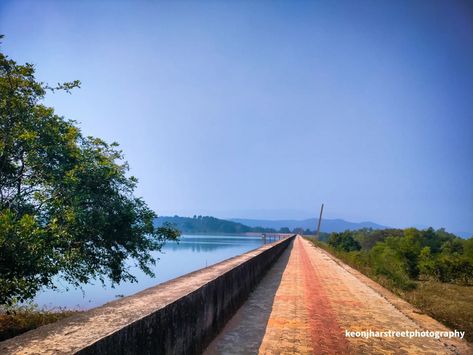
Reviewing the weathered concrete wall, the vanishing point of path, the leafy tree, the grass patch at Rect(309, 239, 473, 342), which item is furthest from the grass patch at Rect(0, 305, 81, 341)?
the grass patch at Rect(309, 239, 473, 342)

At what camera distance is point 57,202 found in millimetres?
8094

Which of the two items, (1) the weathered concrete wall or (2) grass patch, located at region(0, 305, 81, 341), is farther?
(2) grass patch, located at region(0, 305, 81, 341)

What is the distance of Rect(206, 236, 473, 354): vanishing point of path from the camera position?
5.00 meters

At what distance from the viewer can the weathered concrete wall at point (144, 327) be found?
2.36 metres

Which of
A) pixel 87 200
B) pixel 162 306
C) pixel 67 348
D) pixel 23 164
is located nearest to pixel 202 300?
pixel 162 306

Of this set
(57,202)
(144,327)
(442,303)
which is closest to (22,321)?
(57,202)

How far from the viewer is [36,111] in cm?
932

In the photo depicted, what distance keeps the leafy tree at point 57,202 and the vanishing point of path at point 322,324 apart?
4220 mm

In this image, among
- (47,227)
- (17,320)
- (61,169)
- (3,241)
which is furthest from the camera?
(17,320)

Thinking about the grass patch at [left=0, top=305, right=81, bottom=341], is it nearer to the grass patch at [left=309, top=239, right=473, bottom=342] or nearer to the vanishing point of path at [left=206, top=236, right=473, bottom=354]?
the vanishing point of path at [left=206, top=236, right=473, bottom=354]

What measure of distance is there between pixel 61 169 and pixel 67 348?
7.45 metres

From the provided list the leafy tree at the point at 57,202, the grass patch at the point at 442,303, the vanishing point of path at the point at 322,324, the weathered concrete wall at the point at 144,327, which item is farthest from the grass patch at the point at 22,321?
the grass patch at the point at 442,303

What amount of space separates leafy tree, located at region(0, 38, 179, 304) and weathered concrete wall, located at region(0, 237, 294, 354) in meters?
3.76

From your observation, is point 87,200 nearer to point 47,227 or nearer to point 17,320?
point 47,227
